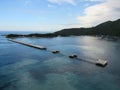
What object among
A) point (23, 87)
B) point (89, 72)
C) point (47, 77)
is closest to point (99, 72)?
point (89, 72)

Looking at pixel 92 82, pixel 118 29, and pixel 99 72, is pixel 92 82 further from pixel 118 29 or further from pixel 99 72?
pixel 118 29


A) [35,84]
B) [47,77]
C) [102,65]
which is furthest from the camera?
[102,65]

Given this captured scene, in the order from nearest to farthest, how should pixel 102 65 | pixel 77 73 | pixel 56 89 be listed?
pixel 56 89 < pixel 77 73 < pixel 102 65

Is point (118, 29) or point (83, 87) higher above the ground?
point (118, 29)

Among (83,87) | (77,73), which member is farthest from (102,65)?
(83,87)

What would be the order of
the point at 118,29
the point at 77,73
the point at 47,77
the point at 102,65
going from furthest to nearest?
the point at 118,29 → the point at 102,65 → the point at 77,73 → the point at 47,77

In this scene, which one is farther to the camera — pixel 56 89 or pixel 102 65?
pixel 102 65

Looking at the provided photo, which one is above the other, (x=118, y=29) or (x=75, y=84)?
(x=118, y=29)

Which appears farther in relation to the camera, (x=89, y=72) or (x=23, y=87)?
(x=89, y=72)

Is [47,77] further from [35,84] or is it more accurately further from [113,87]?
[113,87]
